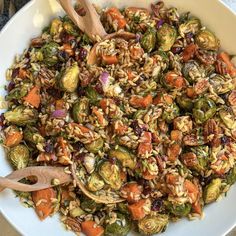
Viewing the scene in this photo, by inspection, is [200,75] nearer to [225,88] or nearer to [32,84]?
[225,88]

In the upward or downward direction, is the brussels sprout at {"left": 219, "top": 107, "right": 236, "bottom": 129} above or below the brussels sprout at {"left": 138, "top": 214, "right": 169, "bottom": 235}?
above

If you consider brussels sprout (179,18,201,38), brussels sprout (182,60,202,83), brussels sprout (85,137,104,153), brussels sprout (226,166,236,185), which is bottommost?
brussels sprout (226,166,236,185)

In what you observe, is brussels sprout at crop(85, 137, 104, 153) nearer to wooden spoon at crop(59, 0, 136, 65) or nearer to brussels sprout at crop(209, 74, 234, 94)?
wooden spoon at crop(59, 0, 136, 65)

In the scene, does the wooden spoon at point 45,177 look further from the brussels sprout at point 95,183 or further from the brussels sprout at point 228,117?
the brussels sprout at point 228,117

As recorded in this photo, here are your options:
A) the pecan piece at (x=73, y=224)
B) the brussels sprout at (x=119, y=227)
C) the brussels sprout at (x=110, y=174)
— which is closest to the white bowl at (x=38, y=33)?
the pecan piece at (x=73, y=224)

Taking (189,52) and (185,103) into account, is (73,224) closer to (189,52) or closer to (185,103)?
(185,103)

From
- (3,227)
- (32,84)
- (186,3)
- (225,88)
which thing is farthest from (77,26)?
(3,227)

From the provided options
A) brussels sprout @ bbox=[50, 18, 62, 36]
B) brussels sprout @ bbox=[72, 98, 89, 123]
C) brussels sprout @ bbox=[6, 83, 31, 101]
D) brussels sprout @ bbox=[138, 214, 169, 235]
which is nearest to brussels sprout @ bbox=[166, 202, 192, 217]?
brussels sprout @ bbox=[138, 214, 169, 235]
